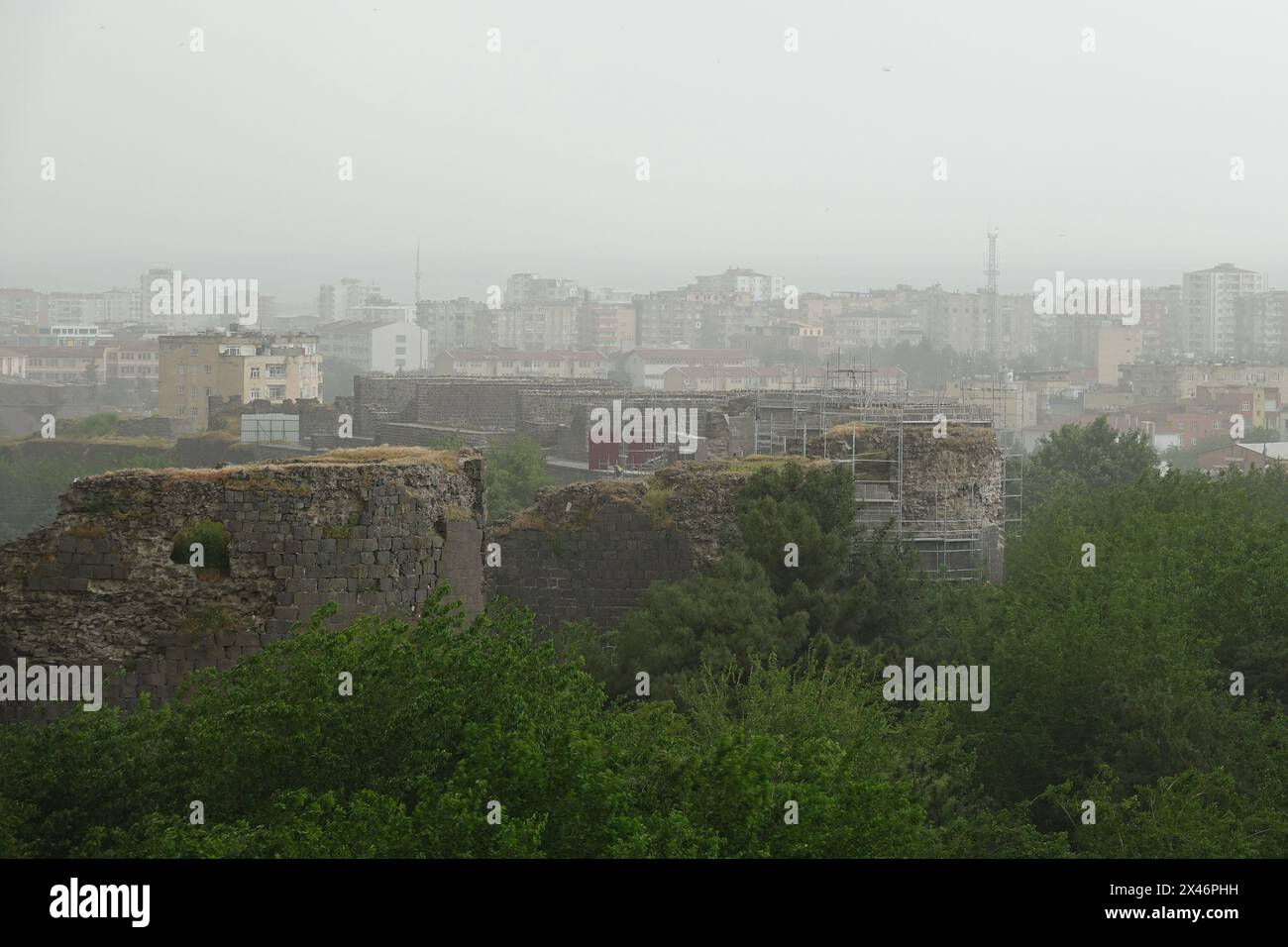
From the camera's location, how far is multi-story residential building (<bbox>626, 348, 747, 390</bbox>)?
97000 mm

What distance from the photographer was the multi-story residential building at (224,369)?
2874 inches

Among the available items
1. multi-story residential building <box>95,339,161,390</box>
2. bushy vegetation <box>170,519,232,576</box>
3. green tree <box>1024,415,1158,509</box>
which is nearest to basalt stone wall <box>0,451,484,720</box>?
bushy vegetation <box>170,519,232,576</box>

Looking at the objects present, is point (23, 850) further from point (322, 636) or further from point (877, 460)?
point (877, 460)

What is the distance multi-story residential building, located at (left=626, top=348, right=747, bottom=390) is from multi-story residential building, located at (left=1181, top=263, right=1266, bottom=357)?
57978 mm

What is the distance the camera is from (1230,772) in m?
15.8

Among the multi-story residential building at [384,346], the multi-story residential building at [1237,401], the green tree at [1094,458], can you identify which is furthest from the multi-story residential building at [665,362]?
the green tree at [1094,458]

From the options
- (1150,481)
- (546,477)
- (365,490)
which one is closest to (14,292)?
(546,477)

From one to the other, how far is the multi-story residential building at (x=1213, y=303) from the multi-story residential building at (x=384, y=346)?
6486cm

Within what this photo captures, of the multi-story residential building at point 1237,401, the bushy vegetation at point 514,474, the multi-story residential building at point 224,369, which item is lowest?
the bushy vegetation at point 514,474

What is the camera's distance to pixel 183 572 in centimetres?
1392

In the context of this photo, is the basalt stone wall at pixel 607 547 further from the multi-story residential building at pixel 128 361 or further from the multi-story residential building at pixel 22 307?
the multi-story residential building at pixel 22 307

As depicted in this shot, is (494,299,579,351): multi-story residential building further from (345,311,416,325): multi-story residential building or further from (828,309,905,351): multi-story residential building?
(828,309,905,351): multi-story residential building

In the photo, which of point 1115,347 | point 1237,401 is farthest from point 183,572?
point 1115,347

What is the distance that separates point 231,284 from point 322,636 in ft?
193
